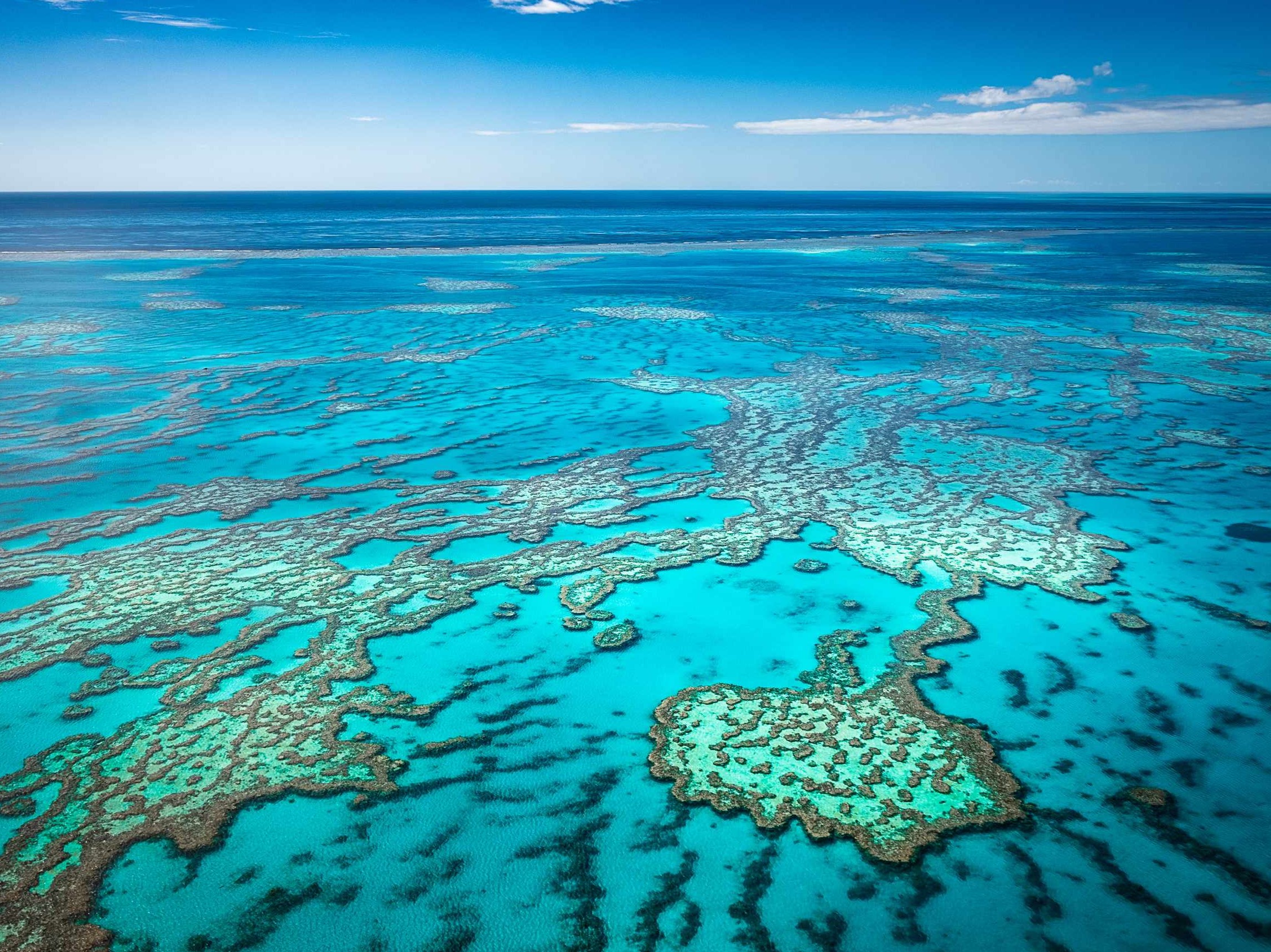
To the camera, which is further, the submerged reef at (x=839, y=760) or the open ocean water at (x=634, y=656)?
the submerged reef at (x=839, y=760)

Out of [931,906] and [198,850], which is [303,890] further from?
[931,906]

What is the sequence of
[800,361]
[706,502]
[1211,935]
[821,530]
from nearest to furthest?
[1211,935] < [821,530] < [706,502] < [800,361]

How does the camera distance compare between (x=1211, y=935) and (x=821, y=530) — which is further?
(x=821, y=530)

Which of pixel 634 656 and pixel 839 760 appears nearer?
pixel 839 760

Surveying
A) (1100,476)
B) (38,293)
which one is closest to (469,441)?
(1100,476)

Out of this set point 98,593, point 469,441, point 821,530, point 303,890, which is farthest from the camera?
point 469,441

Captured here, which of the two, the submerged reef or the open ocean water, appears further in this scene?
the submerged reef

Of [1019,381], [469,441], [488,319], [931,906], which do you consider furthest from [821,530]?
[488,319]
